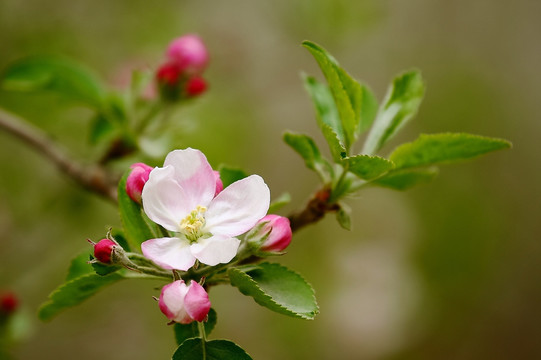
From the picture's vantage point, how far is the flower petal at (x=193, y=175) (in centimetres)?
61

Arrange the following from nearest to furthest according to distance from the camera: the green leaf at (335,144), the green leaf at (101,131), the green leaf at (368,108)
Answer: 1. the green leaf at (335,144)
2. the green leaf at (368,108)
3. the green leaf at (101,131)

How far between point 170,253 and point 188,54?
0.58m

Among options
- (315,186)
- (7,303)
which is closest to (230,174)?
(7,303)

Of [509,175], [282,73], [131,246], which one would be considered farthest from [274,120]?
[131,246]

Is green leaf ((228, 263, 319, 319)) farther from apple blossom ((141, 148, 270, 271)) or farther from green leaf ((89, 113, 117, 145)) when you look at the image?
green leaf ((89, 113, 117, 145))

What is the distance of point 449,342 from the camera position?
2.91 m

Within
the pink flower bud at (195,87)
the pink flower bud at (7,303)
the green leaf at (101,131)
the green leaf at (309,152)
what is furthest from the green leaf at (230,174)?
the pink flower bud at (7,303)

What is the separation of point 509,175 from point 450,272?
0.90m

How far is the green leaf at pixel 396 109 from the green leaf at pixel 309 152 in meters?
0.06

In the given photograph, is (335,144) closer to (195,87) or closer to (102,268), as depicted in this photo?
(102,268)

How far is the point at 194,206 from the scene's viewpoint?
637 millimetres

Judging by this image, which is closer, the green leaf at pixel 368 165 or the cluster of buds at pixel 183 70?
the green leaf at pixel 368 165

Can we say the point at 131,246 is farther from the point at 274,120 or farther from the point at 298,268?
the point at 274,120

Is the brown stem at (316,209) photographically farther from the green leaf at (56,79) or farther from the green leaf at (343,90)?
the green leaf at (56,79)
